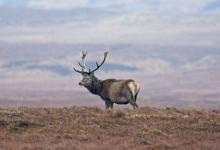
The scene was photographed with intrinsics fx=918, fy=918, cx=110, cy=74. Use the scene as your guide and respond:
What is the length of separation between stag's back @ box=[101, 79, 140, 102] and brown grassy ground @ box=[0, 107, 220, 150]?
427 centimetres

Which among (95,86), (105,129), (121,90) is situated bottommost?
(105,129)

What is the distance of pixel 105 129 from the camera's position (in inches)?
1134

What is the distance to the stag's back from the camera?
126 ft

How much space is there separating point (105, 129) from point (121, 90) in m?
9.83

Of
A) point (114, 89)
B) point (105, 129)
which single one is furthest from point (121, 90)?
point (105, 129)

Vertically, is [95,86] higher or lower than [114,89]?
higher

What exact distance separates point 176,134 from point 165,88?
5344 inches

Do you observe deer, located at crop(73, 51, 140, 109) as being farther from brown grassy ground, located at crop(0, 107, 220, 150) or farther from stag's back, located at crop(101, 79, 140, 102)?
brown grassy ground, located at crop(0, 107, 220, 150)

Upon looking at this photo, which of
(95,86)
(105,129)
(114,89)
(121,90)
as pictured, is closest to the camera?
(105,129)

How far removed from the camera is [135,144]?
2616 centimetres

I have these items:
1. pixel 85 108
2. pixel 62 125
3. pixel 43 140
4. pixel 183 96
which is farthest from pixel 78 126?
pixel 183 96

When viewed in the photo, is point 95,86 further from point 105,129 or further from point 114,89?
point 105,129

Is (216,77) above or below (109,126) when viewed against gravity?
above

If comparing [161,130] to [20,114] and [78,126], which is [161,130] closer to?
[78,126]
